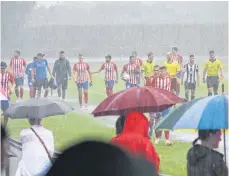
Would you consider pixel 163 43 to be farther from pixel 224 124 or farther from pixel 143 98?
pixel 224 124

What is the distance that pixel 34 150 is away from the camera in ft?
16.4

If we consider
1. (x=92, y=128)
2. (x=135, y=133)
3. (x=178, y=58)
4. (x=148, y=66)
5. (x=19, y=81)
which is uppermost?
(x=178, y=58)

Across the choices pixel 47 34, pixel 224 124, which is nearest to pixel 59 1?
pixel 47 34

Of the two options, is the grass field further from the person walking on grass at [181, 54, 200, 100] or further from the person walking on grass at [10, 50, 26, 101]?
the person walking on grass at [10, 50, 26, 101]

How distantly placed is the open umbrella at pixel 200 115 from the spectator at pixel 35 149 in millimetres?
684

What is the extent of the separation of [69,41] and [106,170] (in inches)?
730

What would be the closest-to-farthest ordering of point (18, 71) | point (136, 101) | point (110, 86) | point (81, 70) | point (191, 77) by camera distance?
1. point (136, 101)
2. point (191, 77)
3. point (81, 70)
4. point (18, 71)
5. point (110, 86)

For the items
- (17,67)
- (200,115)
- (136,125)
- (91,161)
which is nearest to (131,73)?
(17,67)

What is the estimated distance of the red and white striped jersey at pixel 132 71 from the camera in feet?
44.5

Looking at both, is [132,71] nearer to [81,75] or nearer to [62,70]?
[81,75]

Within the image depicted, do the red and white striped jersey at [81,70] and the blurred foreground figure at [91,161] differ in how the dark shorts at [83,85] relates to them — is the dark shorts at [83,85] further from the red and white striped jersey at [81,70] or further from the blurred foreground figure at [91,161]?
the blurred foreground figure at [91,161]

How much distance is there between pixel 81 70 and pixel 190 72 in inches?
75.8

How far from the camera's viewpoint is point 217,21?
68.0 feet

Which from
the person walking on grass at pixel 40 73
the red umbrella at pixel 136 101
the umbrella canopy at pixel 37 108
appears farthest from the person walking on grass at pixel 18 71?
the red umbrella at pixel 136 101
